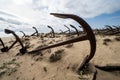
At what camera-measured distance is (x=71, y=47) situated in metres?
5.31

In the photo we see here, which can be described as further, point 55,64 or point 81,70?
point 55,64

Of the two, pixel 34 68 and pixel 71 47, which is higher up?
pixel 71 47

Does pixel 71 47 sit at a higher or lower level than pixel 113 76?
higher

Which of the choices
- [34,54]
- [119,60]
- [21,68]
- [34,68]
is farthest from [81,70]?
[34,54]

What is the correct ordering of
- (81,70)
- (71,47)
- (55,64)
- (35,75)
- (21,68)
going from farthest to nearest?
(71,47) < (21,68) < (55,64) < (35,75) < (81,70)

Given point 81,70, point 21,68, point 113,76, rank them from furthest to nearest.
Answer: point 21,68 < point 81,70 < point 113,76

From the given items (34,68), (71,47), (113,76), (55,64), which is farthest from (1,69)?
(113,76)

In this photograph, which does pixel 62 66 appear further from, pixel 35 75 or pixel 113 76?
pixel 113 76

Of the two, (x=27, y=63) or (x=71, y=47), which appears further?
(x=71, y=47)

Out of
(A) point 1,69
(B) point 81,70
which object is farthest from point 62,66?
(A) point 1,69

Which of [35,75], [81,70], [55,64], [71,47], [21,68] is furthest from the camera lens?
[71,47]

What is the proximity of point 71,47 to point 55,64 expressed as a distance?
1.31m

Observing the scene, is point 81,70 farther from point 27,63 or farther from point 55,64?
point 27,63

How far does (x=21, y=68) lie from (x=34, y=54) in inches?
37.8
